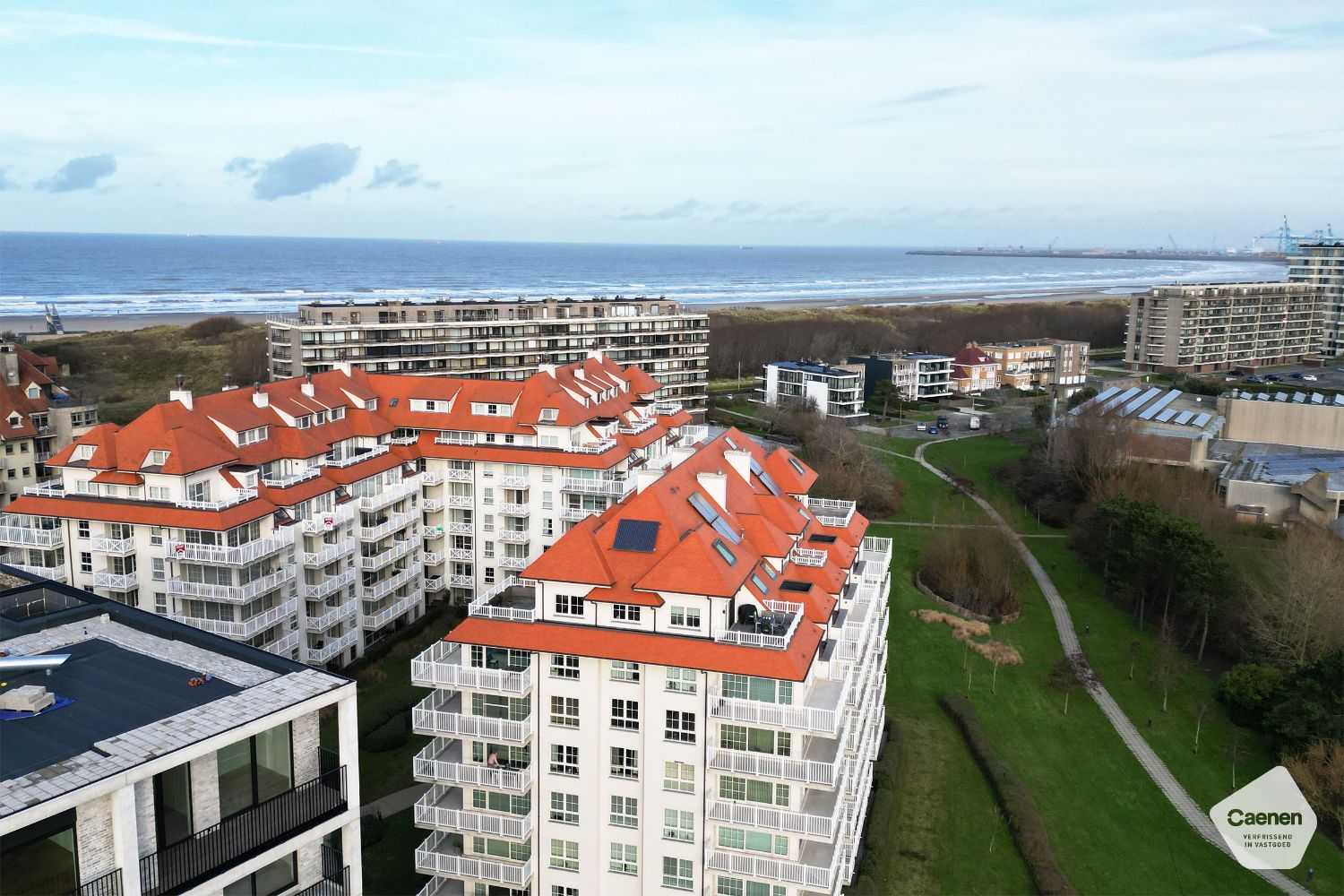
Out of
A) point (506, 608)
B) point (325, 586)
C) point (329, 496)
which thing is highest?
point (329, 496)

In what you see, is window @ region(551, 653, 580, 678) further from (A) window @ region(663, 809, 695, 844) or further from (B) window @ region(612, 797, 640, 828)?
(A) window @ region(663, 809, 695, 844)

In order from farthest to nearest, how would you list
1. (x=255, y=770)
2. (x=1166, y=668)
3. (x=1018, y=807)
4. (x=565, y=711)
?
(x=1166, y=668) → (x=1018, y=807) → (x=565, y=711) → (x=255, y=770)

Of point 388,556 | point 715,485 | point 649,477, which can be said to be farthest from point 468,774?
point 388,556

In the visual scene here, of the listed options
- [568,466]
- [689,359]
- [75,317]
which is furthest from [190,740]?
[75,317]

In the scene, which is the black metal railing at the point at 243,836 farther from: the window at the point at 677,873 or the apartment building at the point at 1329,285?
the apartment building at the point at 1329,285

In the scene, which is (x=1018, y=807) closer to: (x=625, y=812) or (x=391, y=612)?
(x=625, y=812)

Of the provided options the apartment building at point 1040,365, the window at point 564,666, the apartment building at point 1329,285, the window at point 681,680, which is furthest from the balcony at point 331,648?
the apartment building at point 1329,285
